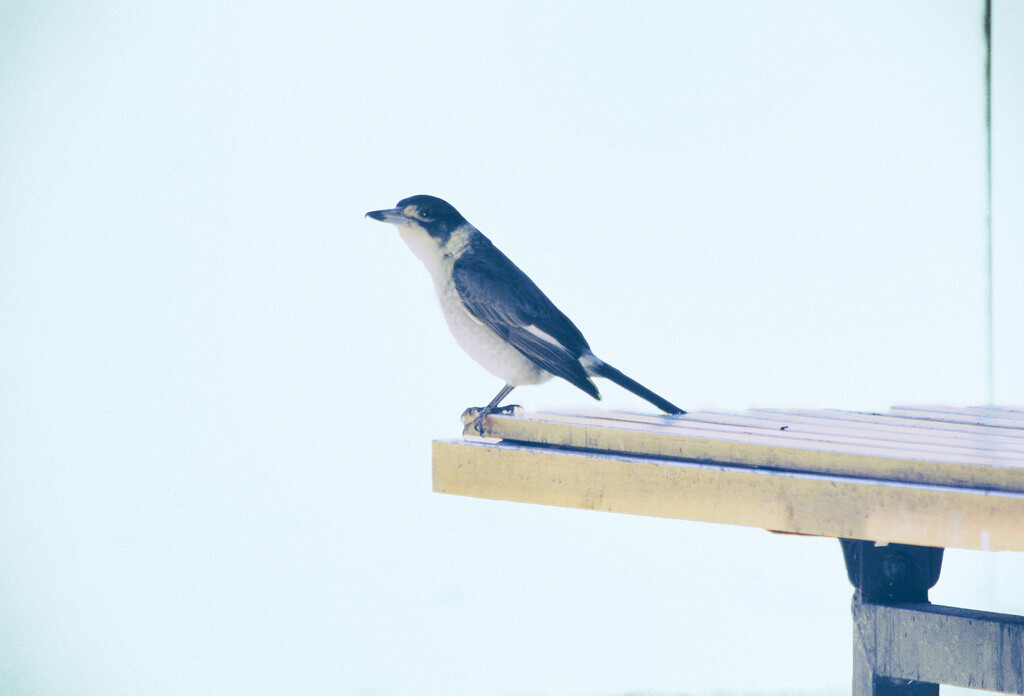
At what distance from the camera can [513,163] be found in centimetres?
429

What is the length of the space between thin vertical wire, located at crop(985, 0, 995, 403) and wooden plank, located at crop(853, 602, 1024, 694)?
10.4 feet

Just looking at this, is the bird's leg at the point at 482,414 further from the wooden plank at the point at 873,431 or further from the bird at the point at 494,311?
the wooden plank at the point at 873,431

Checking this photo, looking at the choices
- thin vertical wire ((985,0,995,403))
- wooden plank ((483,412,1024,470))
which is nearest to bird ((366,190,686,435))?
wooden plank ((483,412,1024,470))

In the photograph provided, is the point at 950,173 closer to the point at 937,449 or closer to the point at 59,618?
the point at 937,449

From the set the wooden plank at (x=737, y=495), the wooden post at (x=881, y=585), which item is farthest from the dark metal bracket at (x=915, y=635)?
the wooden plank at (x=737, y=495)

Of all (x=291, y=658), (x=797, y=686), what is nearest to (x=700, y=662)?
(x=797, y=686)

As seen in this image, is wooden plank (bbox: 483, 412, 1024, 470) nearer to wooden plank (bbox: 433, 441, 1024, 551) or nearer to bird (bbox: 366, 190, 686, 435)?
wooden plank (bbox: 433, 441, 1024, 551)

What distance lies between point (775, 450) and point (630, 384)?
32.1 inches

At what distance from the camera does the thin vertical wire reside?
4.44m

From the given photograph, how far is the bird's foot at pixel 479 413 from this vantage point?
6.33ft

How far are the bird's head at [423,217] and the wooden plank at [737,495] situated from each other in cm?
96

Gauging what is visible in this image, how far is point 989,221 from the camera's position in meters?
4.46

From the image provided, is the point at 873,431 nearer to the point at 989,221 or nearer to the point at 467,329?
the point at 467,329

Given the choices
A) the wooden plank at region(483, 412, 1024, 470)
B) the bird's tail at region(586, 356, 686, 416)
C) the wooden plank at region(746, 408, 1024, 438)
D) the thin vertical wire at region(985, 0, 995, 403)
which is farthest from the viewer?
the thin vertical wire at region(985, 0, 995, 403)
